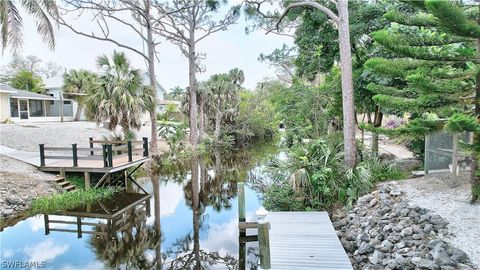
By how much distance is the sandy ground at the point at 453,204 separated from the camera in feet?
14.9

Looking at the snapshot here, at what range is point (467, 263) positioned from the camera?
4066mm

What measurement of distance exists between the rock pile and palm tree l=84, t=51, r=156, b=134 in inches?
315

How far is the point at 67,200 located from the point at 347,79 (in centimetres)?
814

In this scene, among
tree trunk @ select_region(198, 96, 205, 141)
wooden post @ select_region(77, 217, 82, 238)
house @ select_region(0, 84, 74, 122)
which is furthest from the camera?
house @ select_region(0, 84, 74, 122)

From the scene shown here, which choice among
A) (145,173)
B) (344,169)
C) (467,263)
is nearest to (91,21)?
(145,173)

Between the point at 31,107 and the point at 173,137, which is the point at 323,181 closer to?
the point at 173,137

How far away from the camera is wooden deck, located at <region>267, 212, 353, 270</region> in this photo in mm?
4641

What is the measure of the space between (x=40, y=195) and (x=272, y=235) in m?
6.40

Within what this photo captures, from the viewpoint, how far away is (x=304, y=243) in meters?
5.31

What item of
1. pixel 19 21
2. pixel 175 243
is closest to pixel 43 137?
pixel 19 21

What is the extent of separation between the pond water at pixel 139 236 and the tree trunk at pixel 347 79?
10.4 feet

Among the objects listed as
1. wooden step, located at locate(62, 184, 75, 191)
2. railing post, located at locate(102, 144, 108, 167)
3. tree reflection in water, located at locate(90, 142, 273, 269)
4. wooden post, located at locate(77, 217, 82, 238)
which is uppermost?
railing post, located at locate(102, 144, 108, 167)

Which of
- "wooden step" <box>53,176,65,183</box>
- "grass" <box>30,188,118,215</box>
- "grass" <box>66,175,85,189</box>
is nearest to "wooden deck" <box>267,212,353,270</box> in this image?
"grass" <box>30,188,118,215</box>

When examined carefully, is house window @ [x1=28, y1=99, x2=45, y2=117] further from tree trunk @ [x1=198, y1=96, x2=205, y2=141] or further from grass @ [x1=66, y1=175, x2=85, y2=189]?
grass @ [x1=66, y1=175, x2=85, y2=189]
